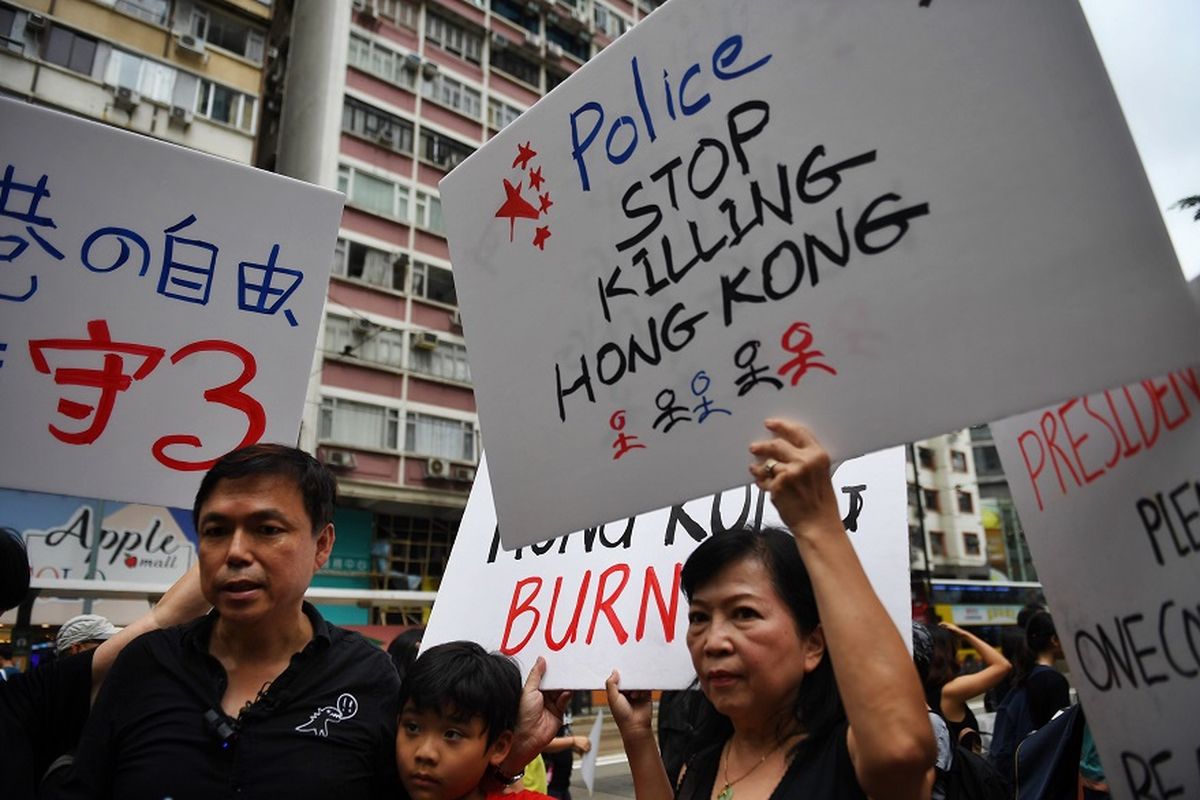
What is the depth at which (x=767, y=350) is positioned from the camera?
132 cm

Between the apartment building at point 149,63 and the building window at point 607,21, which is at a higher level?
the building window at point 607,21

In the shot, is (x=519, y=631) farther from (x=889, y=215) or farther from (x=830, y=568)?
(x=889, y=215)

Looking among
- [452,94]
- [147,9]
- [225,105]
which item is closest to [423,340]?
[225,105]

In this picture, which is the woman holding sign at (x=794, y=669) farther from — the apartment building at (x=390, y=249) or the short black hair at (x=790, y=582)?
the apartment building at (x=390, y=249)

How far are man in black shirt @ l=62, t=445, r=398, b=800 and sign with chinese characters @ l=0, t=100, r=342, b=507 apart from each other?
0.52 metres

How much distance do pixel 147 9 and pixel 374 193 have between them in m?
5.25

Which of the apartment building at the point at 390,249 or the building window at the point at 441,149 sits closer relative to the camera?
the apartment building at the point at 390,249

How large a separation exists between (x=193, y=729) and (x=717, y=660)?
869 mm

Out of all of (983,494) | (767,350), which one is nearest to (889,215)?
(767,350)

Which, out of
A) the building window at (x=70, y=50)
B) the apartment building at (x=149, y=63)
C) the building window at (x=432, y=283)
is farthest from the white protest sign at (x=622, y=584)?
the building window at (x=432, y=283)

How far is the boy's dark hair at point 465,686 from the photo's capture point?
1.60 metres

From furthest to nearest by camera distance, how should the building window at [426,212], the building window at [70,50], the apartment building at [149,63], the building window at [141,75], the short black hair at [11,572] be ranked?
the building window at [426,212]
the building window at [141,75]
the building window at [70,50]
the apartment building at [149,63]
the short black hair at [11,572]

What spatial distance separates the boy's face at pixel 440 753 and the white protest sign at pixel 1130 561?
3.57ft

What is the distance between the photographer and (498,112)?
21359 mm
